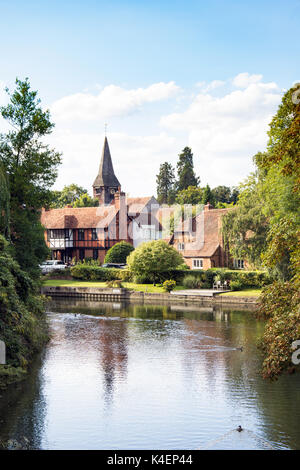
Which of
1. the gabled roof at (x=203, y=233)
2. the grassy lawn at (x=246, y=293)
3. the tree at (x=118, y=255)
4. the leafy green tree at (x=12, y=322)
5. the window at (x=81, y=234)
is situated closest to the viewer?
the leafy green tree at (x=12, y=322)

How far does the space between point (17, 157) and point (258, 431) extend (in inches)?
939

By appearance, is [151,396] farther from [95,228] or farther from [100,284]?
[95,228]

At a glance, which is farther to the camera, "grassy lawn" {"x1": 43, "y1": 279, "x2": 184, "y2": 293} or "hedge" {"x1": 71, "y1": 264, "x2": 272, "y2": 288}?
"grassy lawn" {"x1": 43, "y1": 279, "x2": 184, "y2": 293}

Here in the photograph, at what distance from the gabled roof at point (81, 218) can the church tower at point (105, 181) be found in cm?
1819

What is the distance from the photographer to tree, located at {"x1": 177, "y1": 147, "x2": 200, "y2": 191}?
345ft

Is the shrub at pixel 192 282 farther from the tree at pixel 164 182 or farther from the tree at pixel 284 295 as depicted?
the tree at pixel 164 182

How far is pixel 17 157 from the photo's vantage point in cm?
3189

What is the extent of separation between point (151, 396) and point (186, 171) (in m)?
89.8

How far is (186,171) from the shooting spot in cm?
10506

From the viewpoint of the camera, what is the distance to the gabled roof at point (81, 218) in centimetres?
6719

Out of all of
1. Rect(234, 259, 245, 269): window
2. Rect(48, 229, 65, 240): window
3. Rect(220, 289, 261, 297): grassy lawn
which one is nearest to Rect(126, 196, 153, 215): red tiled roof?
Rect(48, 229, 65, 240): window

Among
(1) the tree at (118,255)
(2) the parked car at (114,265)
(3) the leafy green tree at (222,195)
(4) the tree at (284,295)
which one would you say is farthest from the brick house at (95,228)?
(4) the tree at (284,295)

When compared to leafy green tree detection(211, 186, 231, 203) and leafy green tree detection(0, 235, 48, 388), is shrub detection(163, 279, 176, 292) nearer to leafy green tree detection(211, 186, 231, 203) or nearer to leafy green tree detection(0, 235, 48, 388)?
leafy green tree detection(0, 235, 48, 388)
